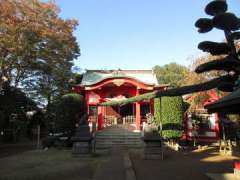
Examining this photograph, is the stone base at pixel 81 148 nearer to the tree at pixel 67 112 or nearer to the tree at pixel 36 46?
the tree at pixel 67 112

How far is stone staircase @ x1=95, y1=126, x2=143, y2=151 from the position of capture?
1617 cm

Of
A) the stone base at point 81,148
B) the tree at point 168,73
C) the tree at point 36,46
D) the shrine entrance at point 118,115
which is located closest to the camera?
the stone base at point 81,148

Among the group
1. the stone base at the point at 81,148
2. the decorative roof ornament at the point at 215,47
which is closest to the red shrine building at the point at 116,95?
the stone base at the point at 81,148

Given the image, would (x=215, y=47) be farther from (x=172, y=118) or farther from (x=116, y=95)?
(x=116, y=95)

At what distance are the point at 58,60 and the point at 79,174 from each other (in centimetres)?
1498

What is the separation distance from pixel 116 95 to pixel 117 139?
19.8 feet

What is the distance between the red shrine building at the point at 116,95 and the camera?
2019 cm

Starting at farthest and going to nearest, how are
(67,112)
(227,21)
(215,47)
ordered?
(67,112)
(215,47)
(227,21)

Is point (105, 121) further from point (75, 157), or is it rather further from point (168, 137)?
point (75, 157)

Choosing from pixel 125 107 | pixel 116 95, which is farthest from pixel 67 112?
pixel 125 107

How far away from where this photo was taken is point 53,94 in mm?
23172

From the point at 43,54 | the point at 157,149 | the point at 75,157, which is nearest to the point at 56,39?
the point at 43,54

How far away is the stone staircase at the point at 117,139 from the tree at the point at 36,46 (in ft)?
24.3

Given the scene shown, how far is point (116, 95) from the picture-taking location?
2231cm
